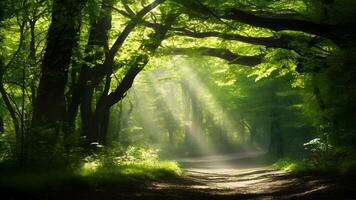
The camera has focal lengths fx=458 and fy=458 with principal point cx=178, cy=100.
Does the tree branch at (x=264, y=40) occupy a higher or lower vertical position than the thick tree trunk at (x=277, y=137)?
higher

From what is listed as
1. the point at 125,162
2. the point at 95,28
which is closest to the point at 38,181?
the point at 125,162

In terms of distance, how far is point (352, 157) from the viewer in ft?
52.3

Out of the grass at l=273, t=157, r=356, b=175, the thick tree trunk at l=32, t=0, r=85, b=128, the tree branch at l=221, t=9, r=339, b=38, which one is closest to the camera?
the thick tree trunk at l=32, t=0, r=85, b=128

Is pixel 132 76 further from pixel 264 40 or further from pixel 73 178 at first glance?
pixel 73 178

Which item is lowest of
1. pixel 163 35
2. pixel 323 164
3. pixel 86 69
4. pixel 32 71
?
pixel 323 164

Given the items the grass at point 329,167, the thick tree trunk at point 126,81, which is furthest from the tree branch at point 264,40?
the grass at point 329,167

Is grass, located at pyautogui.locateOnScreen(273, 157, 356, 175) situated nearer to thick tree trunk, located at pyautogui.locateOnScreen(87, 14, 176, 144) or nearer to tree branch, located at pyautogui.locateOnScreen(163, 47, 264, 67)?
tree branch, located at pyautogui.locateOnScreen(163, 47, 264, 67)

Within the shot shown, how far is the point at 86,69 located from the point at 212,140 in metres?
49.5

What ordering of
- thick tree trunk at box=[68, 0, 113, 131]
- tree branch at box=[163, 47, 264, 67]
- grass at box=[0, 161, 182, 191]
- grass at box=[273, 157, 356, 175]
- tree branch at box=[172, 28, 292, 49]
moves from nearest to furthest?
grass at box=[0, 161, 182, 191], grass at box=[273, 157, 356, 175], thick tree trunk at box=[68, 0, 113, 131], tree branch at box=[172, 28, 292, 49], tree branch at box=[163, 47, 264, 67]

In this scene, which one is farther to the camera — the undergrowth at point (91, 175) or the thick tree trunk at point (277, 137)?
the thick tree trunk at point (277, 137)

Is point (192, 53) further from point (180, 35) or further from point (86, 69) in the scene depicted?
point (86, 69)

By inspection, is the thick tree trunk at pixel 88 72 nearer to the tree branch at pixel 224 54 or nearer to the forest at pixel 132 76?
the forest at pixel 132 76

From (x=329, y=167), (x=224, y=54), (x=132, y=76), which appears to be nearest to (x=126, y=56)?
(x=132, y=76)

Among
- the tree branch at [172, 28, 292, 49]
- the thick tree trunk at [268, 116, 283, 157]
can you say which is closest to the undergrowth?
the tree branch at [172, 28, 292, 49]
